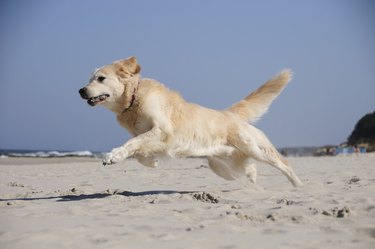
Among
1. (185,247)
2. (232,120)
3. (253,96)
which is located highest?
(253,96)

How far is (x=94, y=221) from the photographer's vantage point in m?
3.71

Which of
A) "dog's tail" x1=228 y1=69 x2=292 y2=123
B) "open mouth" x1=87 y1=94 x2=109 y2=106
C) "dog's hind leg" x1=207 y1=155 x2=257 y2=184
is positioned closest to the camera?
"open mouth" x1=87 y1=94 x2=109 y2=106

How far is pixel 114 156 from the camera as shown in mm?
5203

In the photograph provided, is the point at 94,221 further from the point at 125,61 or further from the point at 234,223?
the point at 125,61

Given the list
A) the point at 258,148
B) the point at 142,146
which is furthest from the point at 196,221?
the point at 258,148

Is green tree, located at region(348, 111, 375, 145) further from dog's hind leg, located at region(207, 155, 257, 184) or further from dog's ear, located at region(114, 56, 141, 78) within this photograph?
dog's ear, located at region(114, 56, 141, 78)

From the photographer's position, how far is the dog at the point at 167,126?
5.74m

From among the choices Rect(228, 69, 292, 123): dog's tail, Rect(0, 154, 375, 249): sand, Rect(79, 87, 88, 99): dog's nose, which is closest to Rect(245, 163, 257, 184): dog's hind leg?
Rect(228, 69, 292, 123): dog's tail

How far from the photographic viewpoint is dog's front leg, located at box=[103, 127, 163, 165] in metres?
5.30

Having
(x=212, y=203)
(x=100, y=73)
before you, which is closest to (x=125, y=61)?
(x=100, y=73)

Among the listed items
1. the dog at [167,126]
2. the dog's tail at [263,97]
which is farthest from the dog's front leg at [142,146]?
the dog's tail at [263,97]

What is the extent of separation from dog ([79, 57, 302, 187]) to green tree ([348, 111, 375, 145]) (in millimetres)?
37809

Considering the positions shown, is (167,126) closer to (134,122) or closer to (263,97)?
(134,122)

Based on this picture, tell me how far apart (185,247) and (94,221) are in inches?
44.1
